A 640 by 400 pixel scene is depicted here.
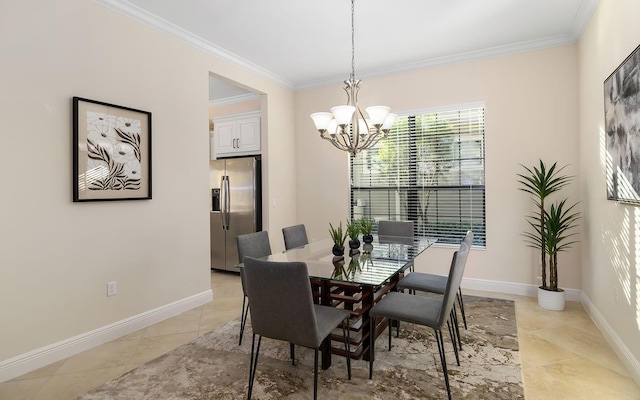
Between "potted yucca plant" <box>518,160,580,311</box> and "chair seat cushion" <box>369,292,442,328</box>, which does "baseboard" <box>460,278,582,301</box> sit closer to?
"potted yucca plant" <box>518,160,580,311</box>

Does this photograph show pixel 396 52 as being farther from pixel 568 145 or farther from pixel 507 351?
pixel 507 351

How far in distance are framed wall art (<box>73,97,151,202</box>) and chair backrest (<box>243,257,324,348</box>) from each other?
170cm

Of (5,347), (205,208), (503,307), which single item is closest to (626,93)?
(503,307)

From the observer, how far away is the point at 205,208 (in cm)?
375

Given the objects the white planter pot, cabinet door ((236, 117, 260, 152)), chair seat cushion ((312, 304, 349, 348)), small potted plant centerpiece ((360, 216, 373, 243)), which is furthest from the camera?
cabinet door ((236, 117, 260, 152))

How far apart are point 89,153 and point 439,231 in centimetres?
380

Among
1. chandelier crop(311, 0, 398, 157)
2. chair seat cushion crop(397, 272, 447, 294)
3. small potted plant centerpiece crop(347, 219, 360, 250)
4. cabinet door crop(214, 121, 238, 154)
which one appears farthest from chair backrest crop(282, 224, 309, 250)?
cabinet door crop(214, 121, 238, 154)

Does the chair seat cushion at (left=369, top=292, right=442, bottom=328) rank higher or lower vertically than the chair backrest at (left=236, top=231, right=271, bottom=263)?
lower

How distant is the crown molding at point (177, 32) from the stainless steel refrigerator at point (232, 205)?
1186mm

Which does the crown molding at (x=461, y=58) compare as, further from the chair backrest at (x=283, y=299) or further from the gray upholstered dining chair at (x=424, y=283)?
the chair backrest at (x=283, y=299)

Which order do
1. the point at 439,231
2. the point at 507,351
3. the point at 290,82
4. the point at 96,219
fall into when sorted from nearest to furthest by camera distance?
the point at 507,351 < the point at 96,219 < the point at 439,231 < the point at 290,82

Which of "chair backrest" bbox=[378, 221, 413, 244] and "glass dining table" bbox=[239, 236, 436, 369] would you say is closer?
"glass dining table" bbox=[239, 236, 436, 369]

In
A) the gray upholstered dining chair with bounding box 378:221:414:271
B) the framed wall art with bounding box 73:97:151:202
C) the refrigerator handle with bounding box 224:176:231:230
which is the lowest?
the gray upholstered dining chair with bounding box 378:221:414:271

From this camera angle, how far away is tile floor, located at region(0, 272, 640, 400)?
2.09m
